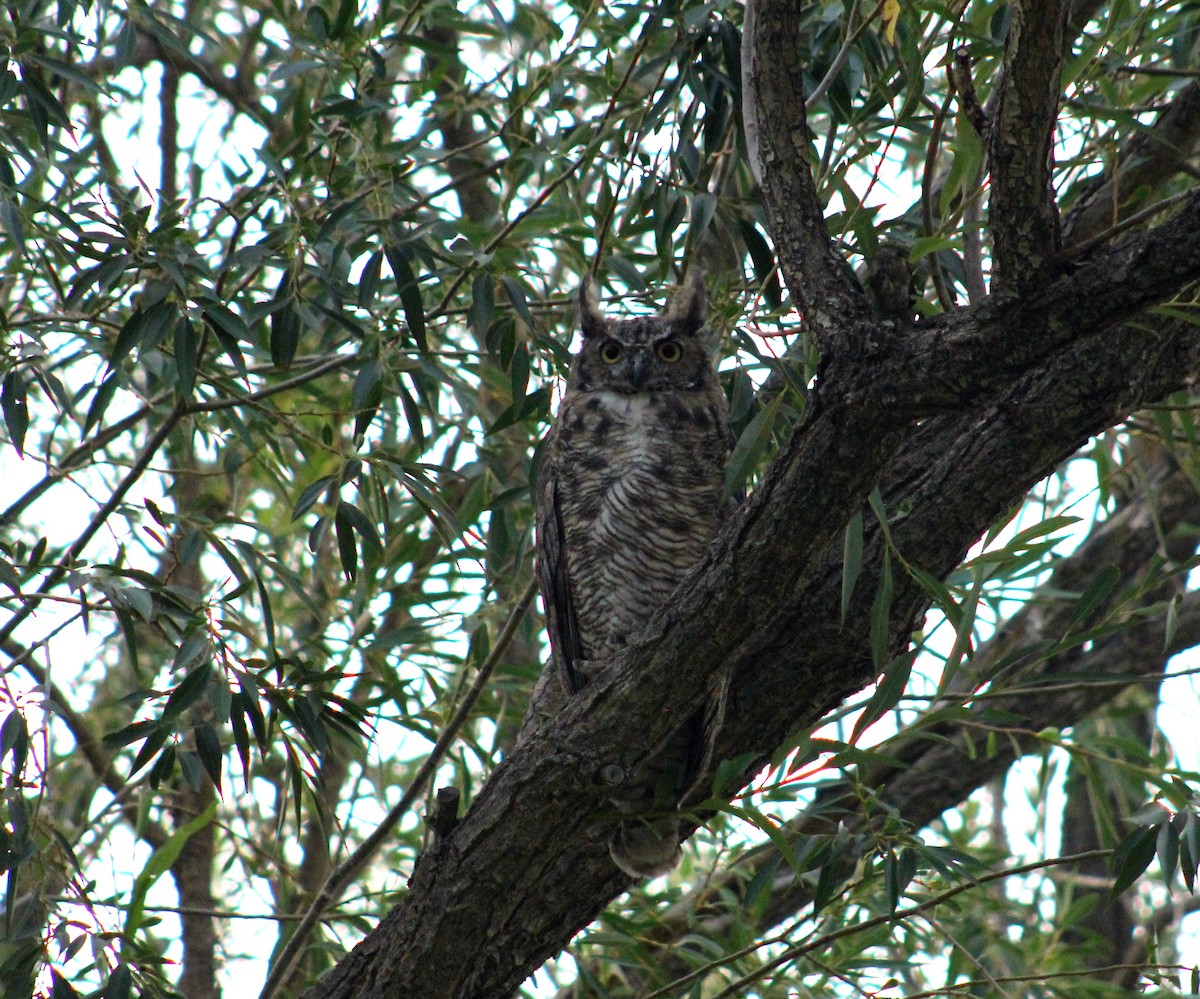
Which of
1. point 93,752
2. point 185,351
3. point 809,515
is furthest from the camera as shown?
point 93,752

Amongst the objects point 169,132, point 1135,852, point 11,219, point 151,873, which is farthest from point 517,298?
point 169,132

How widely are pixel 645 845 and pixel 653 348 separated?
1360 millimetres

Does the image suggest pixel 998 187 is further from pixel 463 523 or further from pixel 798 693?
pixel 463 523

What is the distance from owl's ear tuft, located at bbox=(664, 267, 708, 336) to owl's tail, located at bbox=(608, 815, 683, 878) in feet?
4.53

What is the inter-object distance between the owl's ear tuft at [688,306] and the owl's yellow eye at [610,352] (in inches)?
5.6

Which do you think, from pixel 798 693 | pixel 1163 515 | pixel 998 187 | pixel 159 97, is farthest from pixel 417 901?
pixel 159 97

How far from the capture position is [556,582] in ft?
9.41

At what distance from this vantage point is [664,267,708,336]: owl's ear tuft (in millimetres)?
3084

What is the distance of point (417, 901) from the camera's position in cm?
217

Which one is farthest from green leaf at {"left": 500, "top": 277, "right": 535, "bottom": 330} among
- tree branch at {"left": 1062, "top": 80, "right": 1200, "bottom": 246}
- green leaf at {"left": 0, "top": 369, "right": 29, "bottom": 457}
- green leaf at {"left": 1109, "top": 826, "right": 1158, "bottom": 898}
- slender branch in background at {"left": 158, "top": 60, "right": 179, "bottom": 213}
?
slender branch in background at {"left": 158, "top": 60, "right": 179, "bottom": 213}

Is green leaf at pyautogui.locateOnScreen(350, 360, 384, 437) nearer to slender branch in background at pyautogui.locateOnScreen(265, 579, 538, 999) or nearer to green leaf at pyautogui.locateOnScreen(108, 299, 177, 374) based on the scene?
green leaf at pyautogui.locateOnScreen(108, 299, 177, 374)

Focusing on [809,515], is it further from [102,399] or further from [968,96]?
[102,399]

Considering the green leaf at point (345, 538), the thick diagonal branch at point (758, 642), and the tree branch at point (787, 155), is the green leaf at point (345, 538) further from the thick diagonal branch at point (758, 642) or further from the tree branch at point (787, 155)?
the tree branch at point (787, 155)

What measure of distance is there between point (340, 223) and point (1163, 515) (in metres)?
2.58
